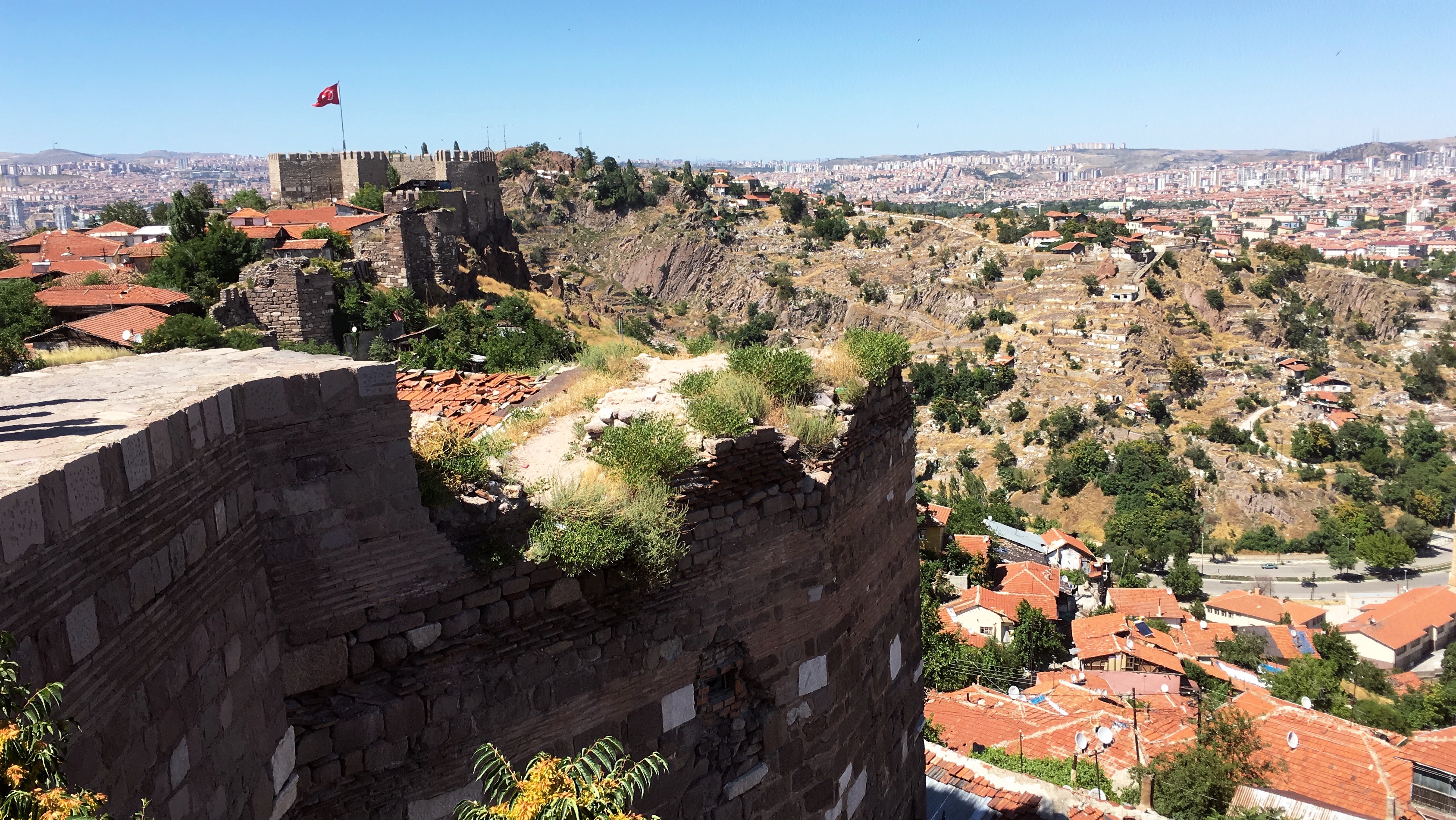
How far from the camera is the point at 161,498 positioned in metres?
2.82

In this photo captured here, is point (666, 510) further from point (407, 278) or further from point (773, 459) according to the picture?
point (407, 278)

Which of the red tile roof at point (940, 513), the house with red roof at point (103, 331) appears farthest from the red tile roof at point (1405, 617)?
the house with red roof at point (103, 331)

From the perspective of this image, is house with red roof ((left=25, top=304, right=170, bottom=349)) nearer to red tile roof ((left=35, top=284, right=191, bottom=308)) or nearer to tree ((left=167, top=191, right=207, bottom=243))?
red tile roof ((left=35, top=284, right=191, bottom=308))

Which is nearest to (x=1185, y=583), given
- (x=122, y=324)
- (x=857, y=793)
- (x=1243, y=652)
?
(x=1243, y=652)

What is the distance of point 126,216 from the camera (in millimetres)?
46750

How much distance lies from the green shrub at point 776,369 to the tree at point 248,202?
33852 millimetres

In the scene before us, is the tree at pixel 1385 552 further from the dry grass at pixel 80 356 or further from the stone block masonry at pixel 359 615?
the dry grass at pixel 80 356

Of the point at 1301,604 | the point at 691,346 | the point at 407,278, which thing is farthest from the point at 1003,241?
the point at 691,346

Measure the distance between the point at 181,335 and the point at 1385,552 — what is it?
62.2m

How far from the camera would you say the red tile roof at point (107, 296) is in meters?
19.1

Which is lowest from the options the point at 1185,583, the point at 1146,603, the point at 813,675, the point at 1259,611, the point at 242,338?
the point at 1185,583

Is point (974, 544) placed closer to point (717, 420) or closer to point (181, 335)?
point (181, 335)

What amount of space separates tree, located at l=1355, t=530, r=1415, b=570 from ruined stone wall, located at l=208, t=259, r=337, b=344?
58.7m

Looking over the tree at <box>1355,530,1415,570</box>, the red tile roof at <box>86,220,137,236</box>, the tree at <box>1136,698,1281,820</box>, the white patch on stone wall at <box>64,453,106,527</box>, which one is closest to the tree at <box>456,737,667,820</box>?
the white patch on stone wall at <box>64,453,106,527</box>
